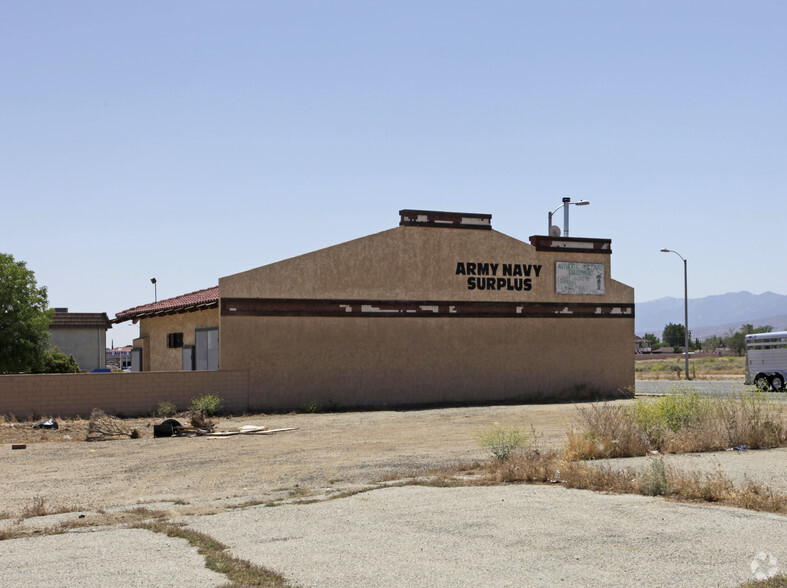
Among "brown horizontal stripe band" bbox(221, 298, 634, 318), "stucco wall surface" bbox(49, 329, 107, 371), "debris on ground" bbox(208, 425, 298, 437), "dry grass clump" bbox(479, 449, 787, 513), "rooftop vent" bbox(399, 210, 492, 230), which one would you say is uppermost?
"rooftop vent" bbox(399, 210, 492, 230)

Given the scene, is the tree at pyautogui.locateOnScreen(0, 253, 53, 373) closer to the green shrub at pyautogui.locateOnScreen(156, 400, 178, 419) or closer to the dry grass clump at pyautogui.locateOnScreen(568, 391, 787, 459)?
the green shrub at pyautogui.locateOnScreen(156, 400, 178, 419)

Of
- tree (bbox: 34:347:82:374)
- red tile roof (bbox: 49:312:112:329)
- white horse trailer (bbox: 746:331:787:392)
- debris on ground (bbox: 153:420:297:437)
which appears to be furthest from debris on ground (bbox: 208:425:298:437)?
red tile roof (bbox: 49:312:112:329)

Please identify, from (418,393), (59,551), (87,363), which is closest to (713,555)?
(59,551)

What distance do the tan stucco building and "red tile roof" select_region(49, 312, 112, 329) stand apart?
95.4 feet

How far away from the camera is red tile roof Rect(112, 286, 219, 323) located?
31844 mm

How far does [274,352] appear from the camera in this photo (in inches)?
1218

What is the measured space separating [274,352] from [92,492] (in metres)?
16.9

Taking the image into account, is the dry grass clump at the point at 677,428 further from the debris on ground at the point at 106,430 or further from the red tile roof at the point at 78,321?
the red tile roof at the point at 78,321

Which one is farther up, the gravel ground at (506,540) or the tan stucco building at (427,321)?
the tan stucco building at (427,321)

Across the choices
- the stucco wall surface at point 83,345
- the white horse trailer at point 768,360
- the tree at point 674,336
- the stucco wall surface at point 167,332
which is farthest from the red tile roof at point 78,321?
the tree at point 674,336

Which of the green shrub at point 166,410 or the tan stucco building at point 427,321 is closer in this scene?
the green shrub at point 166,410

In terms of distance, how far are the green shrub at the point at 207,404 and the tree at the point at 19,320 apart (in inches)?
862

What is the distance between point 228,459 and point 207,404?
10953mm

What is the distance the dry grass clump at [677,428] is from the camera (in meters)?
15.7
